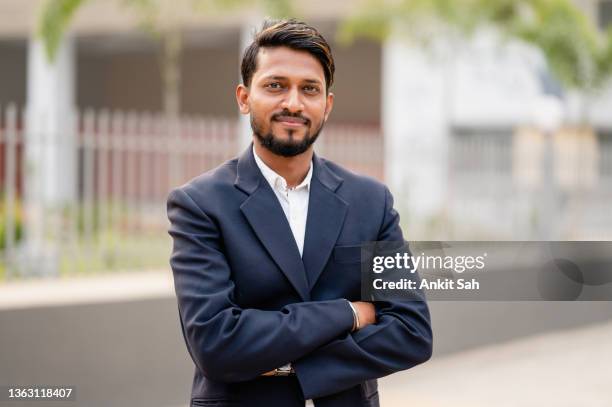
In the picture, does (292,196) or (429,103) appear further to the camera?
(429,103)

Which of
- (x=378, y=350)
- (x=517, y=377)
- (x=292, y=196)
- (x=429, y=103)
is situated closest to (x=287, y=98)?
(x=292, y=196)

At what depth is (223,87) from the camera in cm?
2944

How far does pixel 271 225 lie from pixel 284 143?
0.63ft

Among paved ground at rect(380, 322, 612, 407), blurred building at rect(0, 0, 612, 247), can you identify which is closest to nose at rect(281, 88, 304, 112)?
blurred building at rect(0, 0, 612, 247)

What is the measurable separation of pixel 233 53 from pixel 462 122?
12307 millimetres

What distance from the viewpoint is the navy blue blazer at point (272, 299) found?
205cm

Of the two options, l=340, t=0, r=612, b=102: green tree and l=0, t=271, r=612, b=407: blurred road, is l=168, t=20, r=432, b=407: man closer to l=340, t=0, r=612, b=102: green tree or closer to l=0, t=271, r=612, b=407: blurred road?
l=0, t=271, r=612, b=407: blurred road

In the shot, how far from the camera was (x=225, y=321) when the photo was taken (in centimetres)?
205

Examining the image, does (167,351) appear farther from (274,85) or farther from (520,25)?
(520,25)

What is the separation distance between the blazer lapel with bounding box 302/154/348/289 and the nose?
212 mm

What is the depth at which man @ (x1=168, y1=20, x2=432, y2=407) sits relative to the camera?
2.06m

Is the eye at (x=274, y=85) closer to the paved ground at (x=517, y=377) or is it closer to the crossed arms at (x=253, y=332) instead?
the crossed arms at (x=253, y=332)

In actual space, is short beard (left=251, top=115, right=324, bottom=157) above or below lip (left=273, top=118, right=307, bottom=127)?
below

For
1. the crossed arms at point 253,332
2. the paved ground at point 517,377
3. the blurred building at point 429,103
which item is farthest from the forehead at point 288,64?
the paved ground at point 517,377
